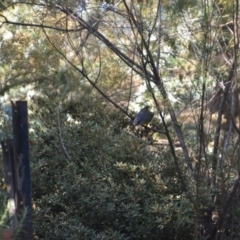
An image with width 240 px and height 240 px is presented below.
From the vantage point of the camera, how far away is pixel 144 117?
17.9 ft

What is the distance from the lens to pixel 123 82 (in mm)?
6551

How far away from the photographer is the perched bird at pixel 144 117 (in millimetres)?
5422

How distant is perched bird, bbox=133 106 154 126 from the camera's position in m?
5.42

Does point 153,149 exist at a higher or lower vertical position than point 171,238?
higher

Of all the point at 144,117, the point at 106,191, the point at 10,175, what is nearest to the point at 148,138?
the point at 144,117

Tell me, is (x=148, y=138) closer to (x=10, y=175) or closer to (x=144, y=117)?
(x=144, y=117)

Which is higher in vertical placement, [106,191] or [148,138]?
[148,138]

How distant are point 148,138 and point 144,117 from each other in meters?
0.40

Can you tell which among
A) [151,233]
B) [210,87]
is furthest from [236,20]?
[151,233]

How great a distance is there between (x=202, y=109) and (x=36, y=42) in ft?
9.22

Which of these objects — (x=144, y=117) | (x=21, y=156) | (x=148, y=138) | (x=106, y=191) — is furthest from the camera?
(x=148, y=138)

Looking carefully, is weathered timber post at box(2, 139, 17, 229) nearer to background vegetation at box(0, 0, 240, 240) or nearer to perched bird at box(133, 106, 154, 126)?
background vegetation at box(0, 0, 240, 240)

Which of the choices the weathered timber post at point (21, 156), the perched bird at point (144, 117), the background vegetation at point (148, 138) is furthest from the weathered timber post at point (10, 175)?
the perched bird at point (144, 117)

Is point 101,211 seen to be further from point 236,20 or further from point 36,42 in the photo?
point 36,42
